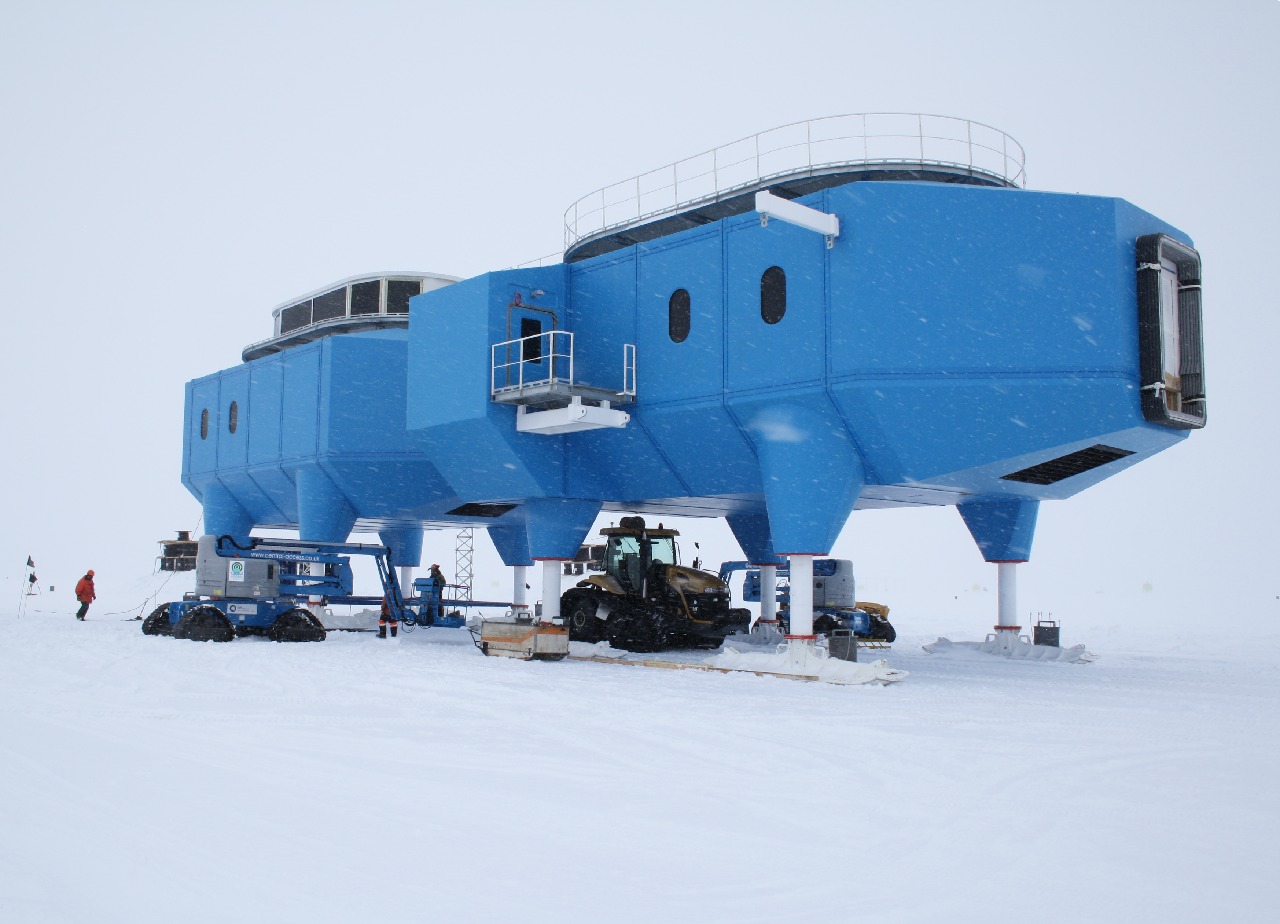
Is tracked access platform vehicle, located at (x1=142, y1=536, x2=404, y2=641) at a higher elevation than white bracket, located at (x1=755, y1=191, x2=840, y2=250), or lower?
lower

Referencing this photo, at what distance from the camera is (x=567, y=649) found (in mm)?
22234

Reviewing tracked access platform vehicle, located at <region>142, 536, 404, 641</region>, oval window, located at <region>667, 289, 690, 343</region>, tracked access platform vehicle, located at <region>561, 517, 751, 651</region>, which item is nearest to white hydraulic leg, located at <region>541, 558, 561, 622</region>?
tracked access platform vehicle, located at <region>561, 517, 751, 651</region>

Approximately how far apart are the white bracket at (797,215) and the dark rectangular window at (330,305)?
65.5ft

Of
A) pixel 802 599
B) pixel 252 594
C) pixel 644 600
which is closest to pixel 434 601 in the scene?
pixel 252 594

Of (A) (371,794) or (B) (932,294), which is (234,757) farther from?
(B) (932,294)

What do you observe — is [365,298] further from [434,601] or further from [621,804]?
[621,804]

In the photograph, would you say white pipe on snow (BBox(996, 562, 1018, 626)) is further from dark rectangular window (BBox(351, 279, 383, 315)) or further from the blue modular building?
dark rectangular window (BBox(351, 279, 383, 315))

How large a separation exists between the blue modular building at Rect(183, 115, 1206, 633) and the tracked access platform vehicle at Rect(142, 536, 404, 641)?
4.02 meters

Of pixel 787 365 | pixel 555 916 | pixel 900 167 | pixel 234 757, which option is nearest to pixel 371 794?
pixel 234 757

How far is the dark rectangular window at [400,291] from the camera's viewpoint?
35.1m

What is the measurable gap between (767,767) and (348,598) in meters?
19.3

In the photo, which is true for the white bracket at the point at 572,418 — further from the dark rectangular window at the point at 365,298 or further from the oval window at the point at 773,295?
the dark rectangular window at the point at 365,298

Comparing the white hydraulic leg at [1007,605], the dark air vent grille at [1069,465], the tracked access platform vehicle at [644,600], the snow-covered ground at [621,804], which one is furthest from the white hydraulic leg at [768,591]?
the snow-covered ground at [621,804]

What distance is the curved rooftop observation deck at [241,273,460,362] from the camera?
34656 millimetres
